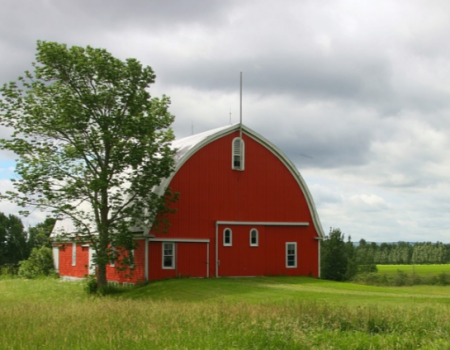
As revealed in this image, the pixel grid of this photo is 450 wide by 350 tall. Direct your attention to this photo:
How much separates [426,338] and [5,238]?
57190 millimetres

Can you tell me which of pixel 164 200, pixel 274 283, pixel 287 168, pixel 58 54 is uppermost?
pixel 58 54

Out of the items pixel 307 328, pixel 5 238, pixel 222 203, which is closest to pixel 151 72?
pixel 222 203

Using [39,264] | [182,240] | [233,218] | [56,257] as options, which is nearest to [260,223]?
[233,218]

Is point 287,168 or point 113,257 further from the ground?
point 287,168

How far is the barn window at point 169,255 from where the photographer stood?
32.2 metres

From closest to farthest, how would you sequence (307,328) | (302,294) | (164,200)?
(307,328), (302,294), (164,200)

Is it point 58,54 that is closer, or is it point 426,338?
point 426,338

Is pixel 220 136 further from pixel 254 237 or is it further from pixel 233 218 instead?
pixel 254 237

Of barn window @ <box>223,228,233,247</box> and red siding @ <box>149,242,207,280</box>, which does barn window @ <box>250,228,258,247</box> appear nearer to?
barn window @ <box>223,228,233,247</box>

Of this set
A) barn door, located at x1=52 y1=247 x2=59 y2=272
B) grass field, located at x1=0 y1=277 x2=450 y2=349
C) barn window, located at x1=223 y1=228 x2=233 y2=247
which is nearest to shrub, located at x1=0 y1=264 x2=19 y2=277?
barn door, located at x1=52 y1=247 x2=59 y2=272

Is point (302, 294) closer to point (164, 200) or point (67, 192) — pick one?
point (164, 200)

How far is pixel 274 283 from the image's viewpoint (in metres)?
31.0

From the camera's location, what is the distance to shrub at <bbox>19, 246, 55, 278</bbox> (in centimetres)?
4825

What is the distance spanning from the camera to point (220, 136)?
34.3m
